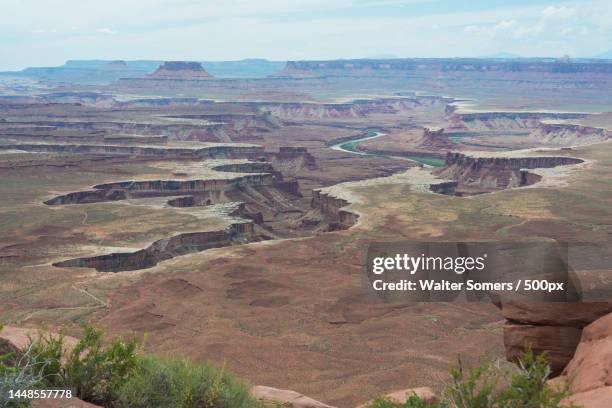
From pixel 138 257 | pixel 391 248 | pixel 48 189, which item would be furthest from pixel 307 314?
pixel 48 189

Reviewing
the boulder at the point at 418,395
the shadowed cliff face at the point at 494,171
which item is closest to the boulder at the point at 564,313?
the boulder at the point at 418,395

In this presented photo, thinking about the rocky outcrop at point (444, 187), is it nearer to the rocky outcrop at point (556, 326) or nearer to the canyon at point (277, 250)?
the canyon at point (277, 250)

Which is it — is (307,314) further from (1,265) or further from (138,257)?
(1,265)

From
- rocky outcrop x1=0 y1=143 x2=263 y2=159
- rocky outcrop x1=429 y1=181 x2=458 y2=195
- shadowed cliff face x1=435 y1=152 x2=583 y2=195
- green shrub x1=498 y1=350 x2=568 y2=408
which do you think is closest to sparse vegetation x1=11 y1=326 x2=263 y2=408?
green shrub x1=498 y1=350 x2=568 y2=408

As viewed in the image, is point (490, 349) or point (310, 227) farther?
point (310, 227)

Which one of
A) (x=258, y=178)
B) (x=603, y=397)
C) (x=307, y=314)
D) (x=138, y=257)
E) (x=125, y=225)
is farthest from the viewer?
(x=258, y=178)

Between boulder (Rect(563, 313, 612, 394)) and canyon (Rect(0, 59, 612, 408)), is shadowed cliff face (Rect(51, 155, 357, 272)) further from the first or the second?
boulder (Rect(563, 313, 612, 394))
